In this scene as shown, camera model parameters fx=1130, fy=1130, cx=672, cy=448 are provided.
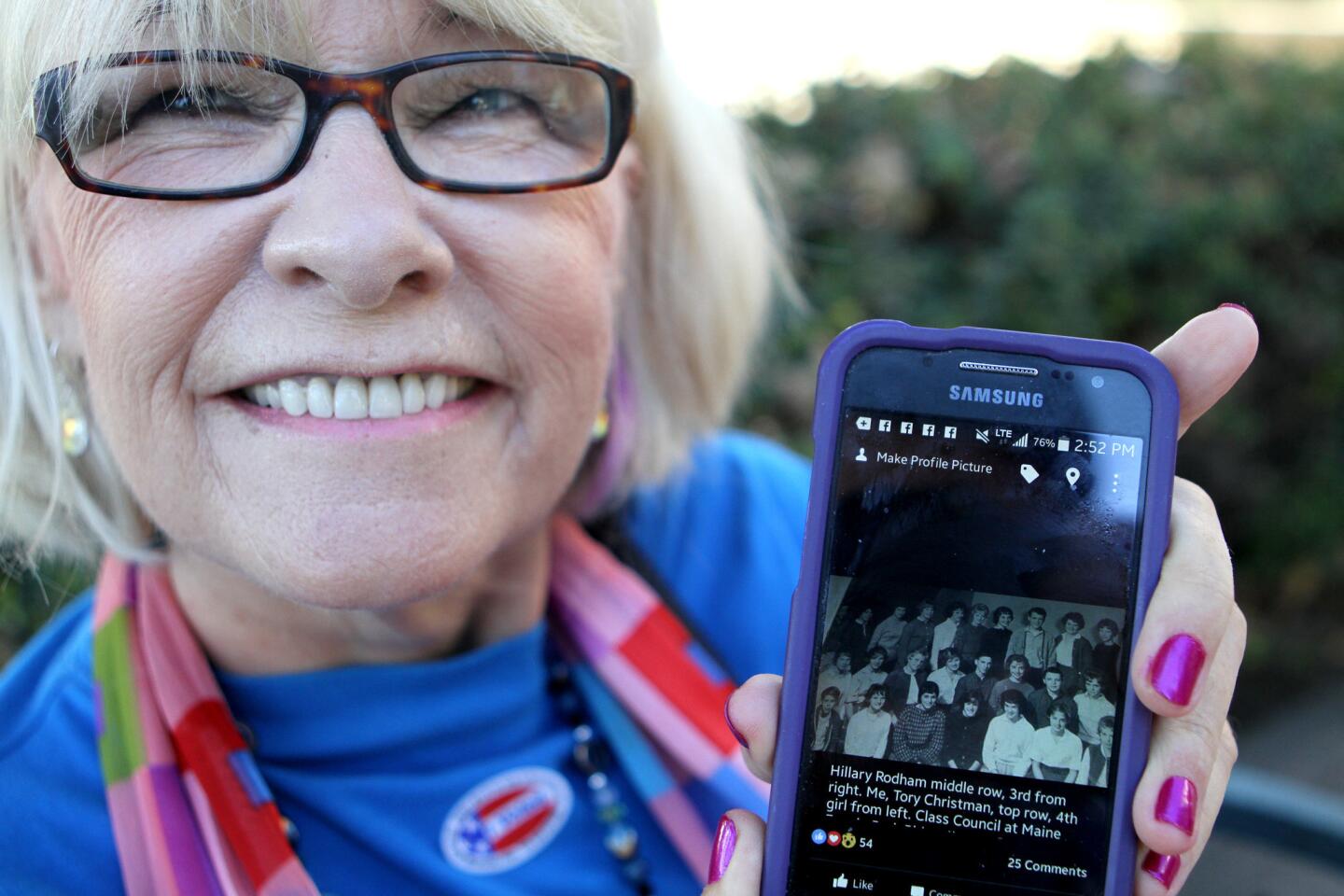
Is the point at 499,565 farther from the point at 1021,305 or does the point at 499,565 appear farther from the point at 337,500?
the point at 1021,305

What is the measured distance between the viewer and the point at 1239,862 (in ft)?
8.32

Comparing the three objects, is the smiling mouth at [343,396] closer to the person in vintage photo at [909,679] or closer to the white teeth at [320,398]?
the white teeth at [320,398]

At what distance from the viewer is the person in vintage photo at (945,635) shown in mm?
1179

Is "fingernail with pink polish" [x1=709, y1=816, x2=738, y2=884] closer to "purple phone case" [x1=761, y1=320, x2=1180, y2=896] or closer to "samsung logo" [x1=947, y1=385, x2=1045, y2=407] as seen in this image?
"purple phone case" [x1=761, y1=320, x2=1180, y2=896]

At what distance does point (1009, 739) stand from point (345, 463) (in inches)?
32.2

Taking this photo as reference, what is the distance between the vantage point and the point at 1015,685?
1167mm

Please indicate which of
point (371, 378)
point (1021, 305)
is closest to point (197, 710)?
point (371, 378)

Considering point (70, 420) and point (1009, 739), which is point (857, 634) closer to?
point (1009, 739)

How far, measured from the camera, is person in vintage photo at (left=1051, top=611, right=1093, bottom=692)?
1.16m

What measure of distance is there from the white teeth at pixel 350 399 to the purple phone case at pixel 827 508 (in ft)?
1.82

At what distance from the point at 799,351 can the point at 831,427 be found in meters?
2.07

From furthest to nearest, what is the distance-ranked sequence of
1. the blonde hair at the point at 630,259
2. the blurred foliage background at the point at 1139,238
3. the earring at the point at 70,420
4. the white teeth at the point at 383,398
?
1. the blurred foliage background at the point at 1139,238
2. the earring at the point at 70,420
3. the white teeth at the point at 383,398
4. the blonde hair at the point at 630,259

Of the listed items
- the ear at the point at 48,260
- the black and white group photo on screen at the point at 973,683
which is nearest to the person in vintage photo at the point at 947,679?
the black and white group photo on screen at the point at 973,683

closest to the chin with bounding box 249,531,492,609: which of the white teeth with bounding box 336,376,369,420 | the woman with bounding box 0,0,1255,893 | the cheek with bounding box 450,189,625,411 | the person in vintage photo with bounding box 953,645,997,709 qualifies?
the woman with bounding box 0,0,1255,893
